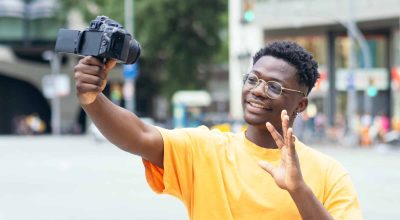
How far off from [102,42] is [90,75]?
0.13 meters

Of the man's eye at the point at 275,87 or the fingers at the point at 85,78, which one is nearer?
the fingers at the point at 85,78

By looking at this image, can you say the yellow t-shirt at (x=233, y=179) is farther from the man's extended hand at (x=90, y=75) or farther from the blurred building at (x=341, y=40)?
the blurred building at (x=341, y=40)

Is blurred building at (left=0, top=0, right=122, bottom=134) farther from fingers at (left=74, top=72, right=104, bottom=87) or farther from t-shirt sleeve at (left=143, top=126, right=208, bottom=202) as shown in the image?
fingers at (left=74, top=72, right=104, bottom=87)

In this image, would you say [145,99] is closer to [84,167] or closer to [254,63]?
[84,167]

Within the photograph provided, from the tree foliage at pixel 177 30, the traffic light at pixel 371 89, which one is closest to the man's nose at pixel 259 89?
the traffic light at pixel 371 89

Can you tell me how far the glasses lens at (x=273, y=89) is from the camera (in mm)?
2969

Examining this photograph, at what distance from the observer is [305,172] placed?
2.94 m

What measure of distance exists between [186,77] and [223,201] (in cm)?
4626

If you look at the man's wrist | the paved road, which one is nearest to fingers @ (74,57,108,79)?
the man's wrist

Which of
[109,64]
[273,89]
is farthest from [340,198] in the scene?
[109,64]

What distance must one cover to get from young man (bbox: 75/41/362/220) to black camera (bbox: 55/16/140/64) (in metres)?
0.20

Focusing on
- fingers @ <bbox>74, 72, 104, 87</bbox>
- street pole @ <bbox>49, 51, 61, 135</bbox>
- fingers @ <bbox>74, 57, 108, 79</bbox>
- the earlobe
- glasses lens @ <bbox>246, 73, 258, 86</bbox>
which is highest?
fingers @ <bbox>74, 57, 108, 79</bbox>

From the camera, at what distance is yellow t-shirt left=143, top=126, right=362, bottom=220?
112 inches

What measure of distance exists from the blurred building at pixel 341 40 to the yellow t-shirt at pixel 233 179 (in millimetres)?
32972
